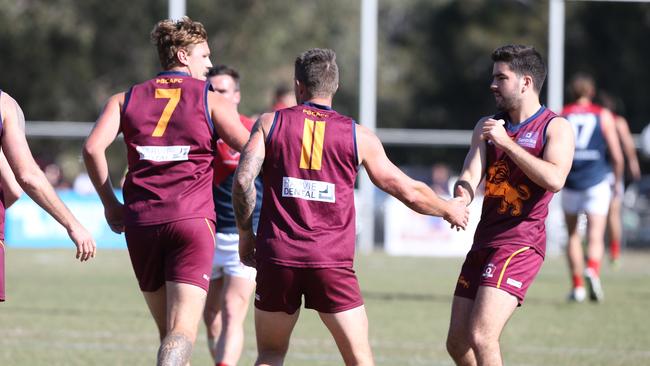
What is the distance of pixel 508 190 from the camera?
→ 6.57 metres

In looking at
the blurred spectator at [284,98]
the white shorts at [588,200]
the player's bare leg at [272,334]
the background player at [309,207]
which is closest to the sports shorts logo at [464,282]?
the background player at [309,207]

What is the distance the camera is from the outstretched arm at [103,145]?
20.8 feet

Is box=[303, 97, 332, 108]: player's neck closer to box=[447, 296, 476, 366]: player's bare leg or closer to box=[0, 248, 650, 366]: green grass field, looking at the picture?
box=[447, 296, 476, 366]: player's bare leg

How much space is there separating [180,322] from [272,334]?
58 cm

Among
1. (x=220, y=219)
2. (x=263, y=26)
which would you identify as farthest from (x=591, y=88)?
(x=263, y=26)

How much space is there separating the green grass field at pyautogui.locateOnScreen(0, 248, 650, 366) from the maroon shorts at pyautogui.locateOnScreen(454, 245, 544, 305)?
231 cm

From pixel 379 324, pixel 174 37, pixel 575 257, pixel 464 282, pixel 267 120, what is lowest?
pixel 379 324

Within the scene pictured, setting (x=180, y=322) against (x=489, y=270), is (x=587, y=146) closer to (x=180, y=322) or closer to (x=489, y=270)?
(x=489, y=270)

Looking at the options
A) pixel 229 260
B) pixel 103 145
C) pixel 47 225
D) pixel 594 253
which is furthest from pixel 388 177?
pixel 47 225

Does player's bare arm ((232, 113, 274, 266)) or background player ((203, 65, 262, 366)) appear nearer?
player's bare arm ((232, 113, 274, 266))

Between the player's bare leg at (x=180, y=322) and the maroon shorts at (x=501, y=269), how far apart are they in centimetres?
154

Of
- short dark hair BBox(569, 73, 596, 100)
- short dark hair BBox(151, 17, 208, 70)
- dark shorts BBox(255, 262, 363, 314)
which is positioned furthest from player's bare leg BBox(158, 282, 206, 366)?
short dark hair BBox(569, 73, 596, 100)

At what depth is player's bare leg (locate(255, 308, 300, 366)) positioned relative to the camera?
233 inches

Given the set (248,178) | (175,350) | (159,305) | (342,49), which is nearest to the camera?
(248,178)
